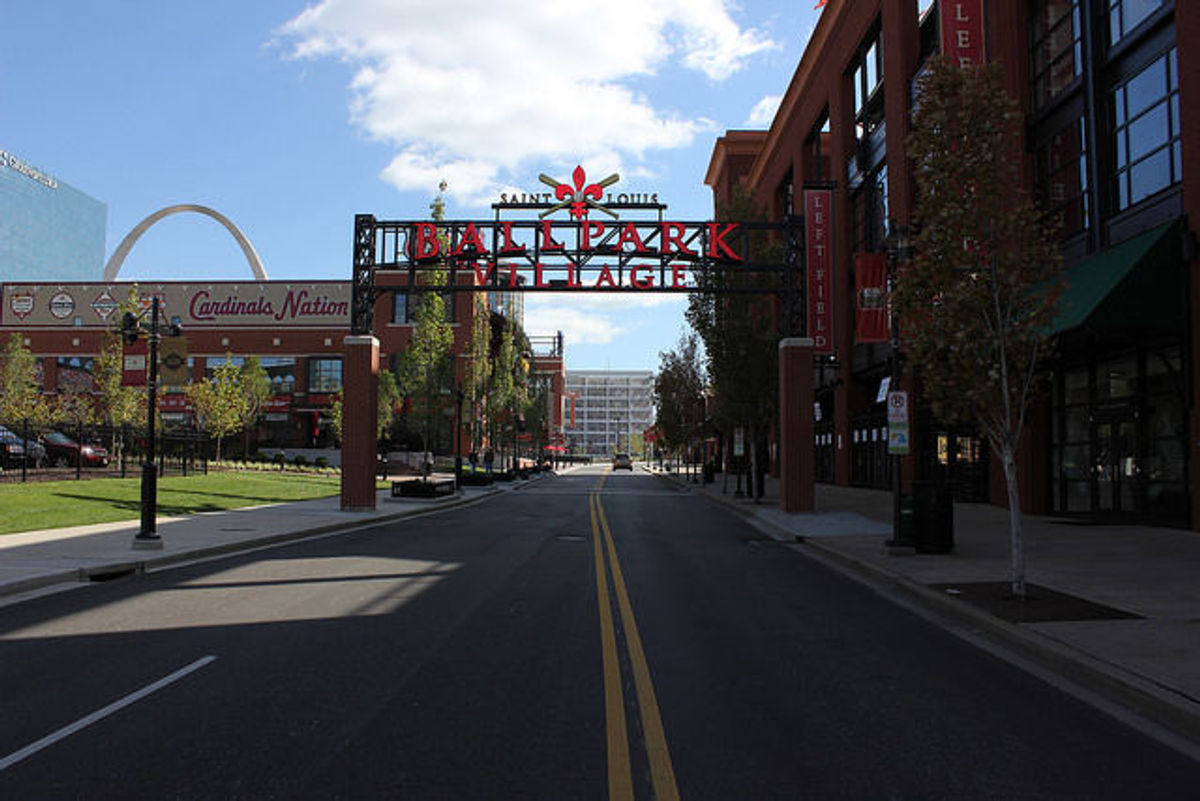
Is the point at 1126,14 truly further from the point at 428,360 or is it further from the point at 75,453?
the point at 75,453

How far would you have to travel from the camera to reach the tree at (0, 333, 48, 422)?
3716 centimetres

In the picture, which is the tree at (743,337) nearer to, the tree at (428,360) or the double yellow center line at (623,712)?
the tree at (428,360)

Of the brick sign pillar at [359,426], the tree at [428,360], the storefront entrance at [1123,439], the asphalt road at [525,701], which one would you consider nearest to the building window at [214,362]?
the tree at [428,360]

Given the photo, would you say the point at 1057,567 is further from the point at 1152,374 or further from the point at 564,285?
the point at 564,285

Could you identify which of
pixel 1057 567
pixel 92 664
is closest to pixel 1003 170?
pixel 1057 567

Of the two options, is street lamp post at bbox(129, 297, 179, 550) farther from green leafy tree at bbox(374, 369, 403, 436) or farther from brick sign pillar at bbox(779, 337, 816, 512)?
green leafy tree at bbox(374, 369, 403, 436)

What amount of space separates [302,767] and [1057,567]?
37.9ft

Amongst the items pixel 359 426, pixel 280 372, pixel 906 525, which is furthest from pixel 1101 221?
pixel 280 372

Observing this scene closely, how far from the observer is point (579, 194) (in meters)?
24.4

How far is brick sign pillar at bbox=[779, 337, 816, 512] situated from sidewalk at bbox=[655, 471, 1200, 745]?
6.90 ft

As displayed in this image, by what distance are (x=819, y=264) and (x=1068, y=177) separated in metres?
11.7

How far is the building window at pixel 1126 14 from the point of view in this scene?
18.2 metres

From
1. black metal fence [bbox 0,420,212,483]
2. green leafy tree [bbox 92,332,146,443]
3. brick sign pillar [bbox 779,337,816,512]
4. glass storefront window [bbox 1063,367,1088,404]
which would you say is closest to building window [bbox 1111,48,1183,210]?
glass storefront window [bbox 1063,367,1088,404]

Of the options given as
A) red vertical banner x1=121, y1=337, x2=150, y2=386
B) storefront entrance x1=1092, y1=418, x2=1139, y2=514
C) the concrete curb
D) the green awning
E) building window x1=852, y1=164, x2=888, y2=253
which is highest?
building window x1=852, y1=164, x2=888, y2=253
